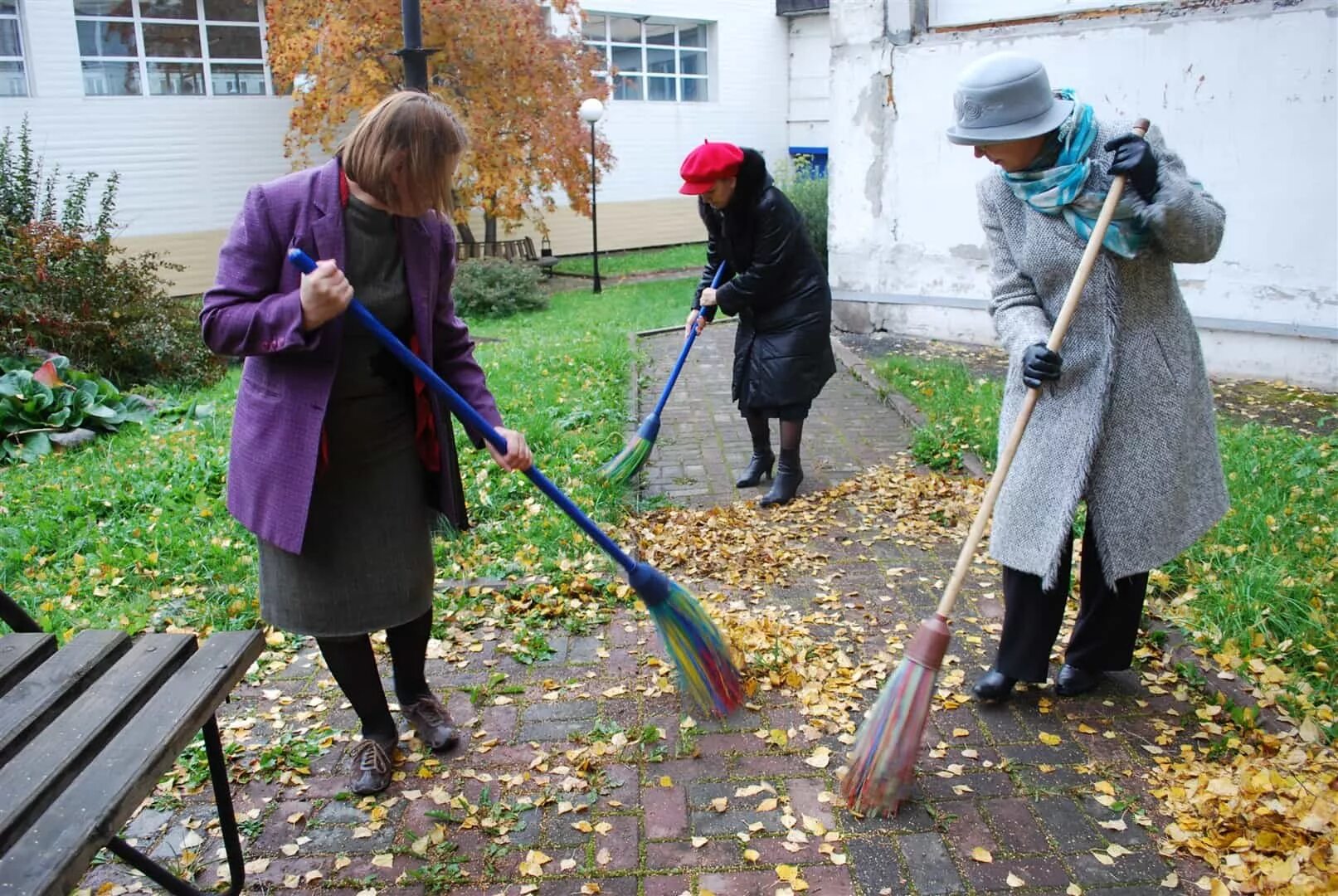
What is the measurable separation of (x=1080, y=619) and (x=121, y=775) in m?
2.94

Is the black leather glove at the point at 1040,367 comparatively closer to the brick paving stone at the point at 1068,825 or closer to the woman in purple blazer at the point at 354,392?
the brick paving stone at the point at 1068,825

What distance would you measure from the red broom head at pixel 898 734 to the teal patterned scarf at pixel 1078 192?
1242 millimetres

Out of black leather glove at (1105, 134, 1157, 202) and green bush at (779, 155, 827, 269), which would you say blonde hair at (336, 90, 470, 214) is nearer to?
black leather glove at (1105, 134, 1157, 202)

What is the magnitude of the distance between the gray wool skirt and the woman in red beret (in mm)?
2833

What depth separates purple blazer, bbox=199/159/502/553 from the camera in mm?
2586

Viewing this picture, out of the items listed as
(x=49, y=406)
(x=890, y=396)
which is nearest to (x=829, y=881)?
(x=890, y=396)

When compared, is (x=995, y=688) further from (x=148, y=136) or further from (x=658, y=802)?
(x=148, y=136)

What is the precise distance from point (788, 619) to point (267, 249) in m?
2.60

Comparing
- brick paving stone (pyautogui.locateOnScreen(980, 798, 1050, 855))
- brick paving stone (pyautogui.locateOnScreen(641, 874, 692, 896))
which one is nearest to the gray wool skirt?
brick paving stone (pyautogui.locateOnScreen(641, 874, 692, 896))

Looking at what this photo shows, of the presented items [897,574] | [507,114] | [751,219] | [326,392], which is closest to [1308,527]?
[897,574]

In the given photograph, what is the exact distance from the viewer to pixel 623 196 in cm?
2233

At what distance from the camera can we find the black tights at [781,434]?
584 cm

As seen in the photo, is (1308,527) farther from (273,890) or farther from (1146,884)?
(273,890)

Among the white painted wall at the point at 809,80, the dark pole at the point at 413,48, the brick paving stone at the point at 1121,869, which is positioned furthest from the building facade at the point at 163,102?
the brick paving stone at the point at 1121,869
